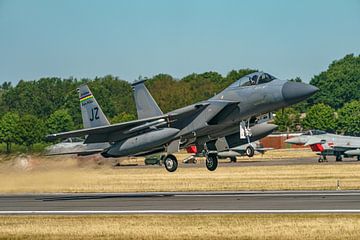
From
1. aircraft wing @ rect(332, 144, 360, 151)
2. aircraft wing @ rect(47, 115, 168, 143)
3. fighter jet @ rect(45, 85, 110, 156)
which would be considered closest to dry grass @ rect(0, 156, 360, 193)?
fighter jet @ rect(45, 85, 110, 156)

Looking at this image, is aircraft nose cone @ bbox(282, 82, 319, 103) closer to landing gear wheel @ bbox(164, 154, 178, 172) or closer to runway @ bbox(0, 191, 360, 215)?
runway @ bbox(0, 191, 360, 215)

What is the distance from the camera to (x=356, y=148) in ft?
195

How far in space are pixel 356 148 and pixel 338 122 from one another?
49038mm

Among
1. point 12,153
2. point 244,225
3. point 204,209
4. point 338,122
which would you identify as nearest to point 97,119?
point 12,153

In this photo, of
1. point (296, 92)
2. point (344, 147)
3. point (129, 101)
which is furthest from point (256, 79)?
point (129, 101)

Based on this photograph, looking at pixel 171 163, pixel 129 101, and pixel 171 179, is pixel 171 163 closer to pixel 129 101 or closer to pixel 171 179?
pixel 171 179

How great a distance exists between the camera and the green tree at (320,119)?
341ft

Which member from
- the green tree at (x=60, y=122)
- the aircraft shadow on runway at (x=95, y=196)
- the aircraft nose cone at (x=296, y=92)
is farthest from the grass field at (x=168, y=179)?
the green tree at (x=60, y=122)

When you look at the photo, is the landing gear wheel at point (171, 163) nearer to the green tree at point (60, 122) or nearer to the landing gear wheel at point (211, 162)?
the landing gear wheel at point (211, 162)

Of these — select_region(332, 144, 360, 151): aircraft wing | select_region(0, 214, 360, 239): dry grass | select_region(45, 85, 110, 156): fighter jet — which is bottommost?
select_region(0, 214, 360, 239): dry grass

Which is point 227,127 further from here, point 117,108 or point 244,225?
point 117,108

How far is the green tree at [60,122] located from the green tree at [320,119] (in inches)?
1299

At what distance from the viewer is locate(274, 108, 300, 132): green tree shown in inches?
3942

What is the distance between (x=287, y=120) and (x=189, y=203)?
252 feet
